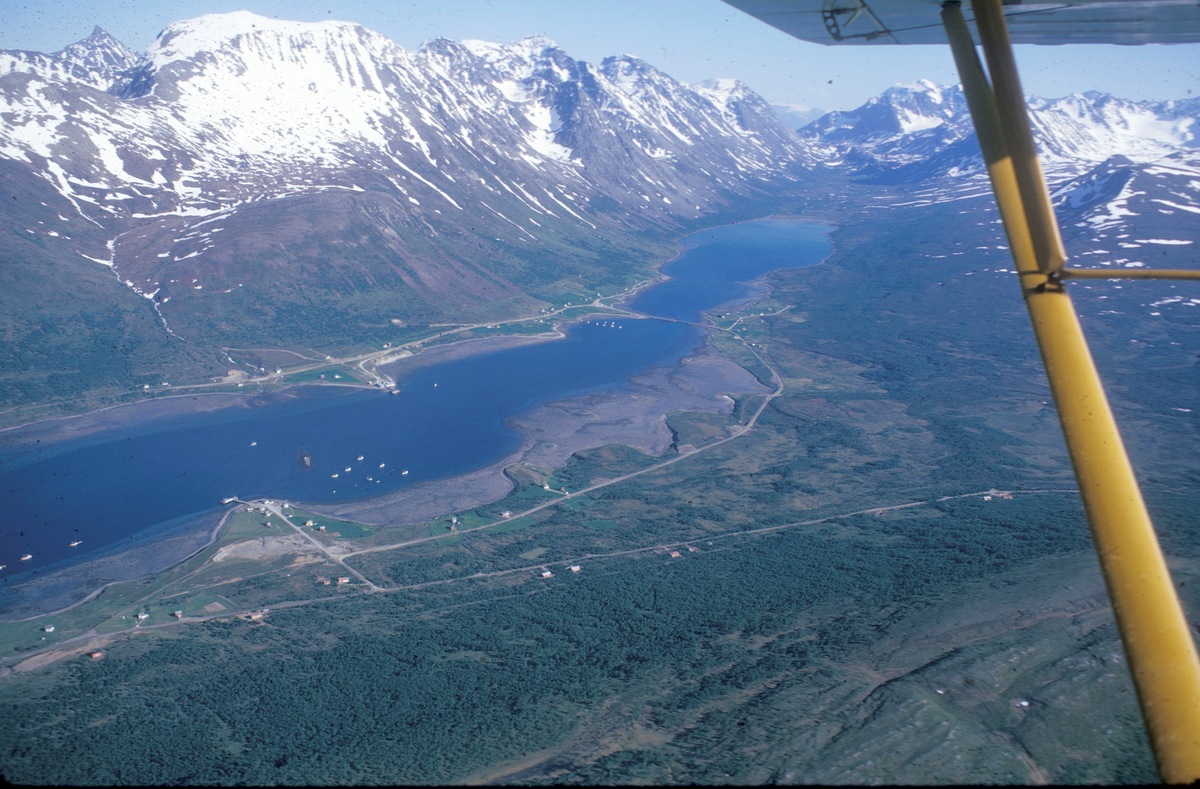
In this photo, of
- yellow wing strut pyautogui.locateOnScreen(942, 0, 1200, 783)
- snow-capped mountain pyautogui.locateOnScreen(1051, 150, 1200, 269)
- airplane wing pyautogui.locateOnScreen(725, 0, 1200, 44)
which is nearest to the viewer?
yellow wing strut pyautogui.locateOnScreen(942, 0, 1200, 783)

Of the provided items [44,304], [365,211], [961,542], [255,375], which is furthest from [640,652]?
[365,211]

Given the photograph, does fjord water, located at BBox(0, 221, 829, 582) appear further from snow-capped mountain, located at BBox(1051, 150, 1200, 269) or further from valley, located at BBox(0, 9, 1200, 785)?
snow-capped mountain, located at BBox(1051, 150, 1200, 269)

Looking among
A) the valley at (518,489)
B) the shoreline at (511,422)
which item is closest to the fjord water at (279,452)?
the valley at (518,489)

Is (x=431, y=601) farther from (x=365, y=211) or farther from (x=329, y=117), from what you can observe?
(x=329, y=117)

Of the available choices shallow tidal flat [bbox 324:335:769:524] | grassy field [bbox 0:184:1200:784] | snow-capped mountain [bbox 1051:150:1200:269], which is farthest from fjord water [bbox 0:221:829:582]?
snow-capped mountain [bbox 1051:150:1200:269]

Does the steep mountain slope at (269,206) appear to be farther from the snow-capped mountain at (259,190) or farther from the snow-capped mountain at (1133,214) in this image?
the snow-capped mountain at (1133,214)
